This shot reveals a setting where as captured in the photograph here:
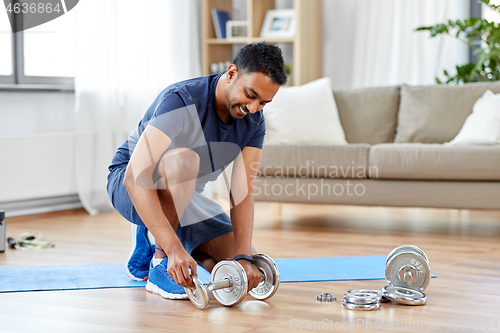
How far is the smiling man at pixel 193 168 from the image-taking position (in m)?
1.62

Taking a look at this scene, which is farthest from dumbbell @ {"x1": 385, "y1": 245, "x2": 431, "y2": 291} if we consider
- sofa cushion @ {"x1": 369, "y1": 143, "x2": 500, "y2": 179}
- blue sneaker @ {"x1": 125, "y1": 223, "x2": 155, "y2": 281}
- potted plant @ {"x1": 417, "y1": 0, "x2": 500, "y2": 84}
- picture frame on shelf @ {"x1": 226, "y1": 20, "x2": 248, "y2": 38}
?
picture frame on shelf @ {"x1": 226, "y1": 20, "x2": 248, "y2": 38}

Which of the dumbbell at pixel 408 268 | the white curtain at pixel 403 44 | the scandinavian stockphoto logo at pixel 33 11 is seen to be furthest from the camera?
the white curtain at pixel 403 44

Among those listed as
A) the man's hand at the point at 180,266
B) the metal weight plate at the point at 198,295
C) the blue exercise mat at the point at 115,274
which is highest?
the man's hand at the point at 180,266

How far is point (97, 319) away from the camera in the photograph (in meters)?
1.65

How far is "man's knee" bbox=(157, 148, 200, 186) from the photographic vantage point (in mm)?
1726

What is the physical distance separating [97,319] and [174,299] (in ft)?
0.93

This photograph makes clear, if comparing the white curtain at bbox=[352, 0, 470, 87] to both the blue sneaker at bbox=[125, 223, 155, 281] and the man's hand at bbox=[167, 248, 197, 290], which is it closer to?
the blue sneaker at bbox=[125, 223, 155, 281]

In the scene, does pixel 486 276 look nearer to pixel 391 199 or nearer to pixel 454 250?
pixel 454 250

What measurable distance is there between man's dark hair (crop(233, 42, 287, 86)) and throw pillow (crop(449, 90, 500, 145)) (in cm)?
194

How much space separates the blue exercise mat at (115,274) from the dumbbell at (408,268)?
279 mm

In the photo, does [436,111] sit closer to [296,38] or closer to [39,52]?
[296,38]

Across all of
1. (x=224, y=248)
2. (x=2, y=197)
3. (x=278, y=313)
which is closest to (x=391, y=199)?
(x=224, y=248)

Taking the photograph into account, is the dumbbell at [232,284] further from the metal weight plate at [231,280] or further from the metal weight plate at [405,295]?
the metal weight plate at [405,295]

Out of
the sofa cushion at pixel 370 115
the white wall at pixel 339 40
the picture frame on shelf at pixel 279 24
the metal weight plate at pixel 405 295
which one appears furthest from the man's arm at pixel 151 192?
the white wall at pixel 339 40
